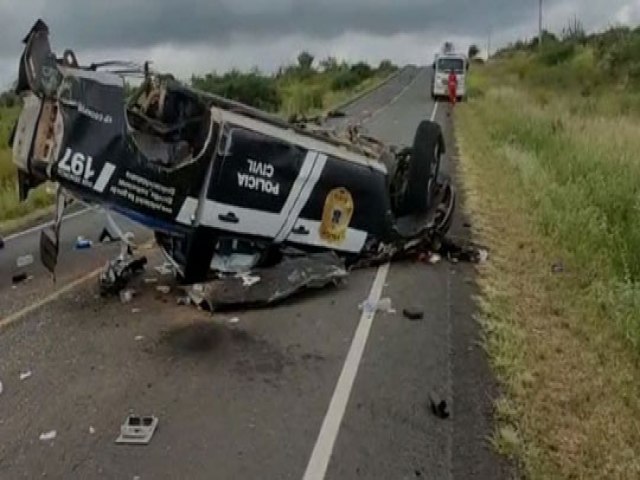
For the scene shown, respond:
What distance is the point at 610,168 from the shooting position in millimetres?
14164

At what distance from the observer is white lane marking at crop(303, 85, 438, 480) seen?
16.1ft

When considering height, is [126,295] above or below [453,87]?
below

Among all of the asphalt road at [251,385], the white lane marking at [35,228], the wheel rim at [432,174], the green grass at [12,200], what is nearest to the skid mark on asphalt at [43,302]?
the asphalt road at [251,385]

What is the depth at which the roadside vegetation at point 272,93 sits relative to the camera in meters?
15.1

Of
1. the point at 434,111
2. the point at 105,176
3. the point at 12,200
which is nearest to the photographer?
the point at 105,176

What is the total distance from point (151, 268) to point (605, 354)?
4.71m

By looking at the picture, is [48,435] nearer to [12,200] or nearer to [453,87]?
[12,200]

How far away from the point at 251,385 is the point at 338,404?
711mm

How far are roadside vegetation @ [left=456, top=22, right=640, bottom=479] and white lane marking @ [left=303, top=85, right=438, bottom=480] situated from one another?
954mm

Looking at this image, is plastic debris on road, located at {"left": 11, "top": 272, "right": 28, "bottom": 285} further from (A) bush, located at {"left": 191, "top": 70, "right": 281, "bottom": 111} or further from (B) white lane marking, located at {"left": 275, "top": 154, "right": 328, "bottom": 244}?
(A) bush, located at {"left": 191, "top": 70, "right": 281, "bottom": 111}

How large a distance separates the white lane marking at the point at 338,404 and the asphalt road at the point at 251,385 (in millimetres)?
13

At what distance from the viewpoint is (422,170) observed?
10.0 meters

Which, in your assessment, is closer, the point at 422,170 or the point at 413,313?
the point at 413,313

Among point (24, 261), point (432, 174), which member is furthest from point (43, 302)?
point (432, 174)
